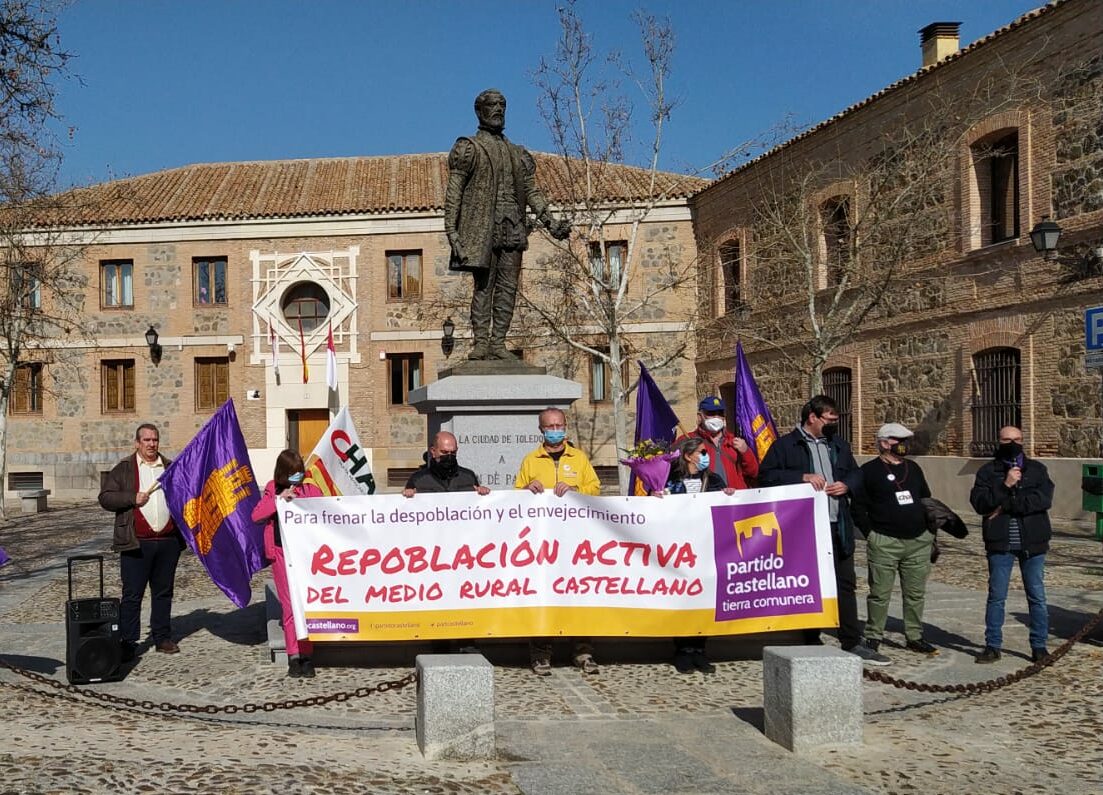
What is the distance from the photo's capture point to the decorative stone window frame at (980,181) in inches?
722

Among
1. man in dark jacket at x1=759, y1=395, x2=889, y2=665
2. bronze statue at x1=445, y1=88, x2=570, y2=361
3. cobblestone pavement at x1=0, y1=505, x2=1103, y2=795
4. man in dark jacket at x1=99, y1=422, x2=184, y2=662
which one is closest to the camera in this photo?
cobblestone pavement at x1=0, y1=505, x2=1103, y2=795

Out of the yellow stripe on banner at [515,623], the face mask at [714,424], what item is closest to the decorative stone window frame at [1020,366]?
the face mask at [714,424]

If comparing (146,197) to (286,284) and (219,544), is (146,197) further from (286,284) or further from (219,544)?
(219,544)

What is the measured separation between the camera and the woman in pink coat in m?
7.36

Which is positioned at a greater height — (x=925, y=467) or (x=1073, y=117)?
(x=1073, y=117)

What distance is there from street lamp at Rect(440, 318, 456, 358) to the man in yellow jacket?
20.4 metres

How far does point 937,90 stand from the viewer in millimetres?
20250

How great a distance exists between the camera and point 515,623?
7.16 meters

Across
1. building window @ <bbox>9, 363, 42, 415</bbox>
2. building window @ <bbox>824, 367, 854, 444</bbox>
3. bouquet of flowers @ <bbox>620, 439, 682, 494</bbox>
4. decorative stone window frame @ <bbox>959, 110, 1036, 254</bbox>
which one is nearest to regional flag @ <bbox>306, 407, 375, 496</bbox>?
bouquet of flowers @ <bbox>620, 439, 682, 494</bbox>

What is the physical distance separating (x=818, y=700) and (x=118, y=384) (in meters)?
27.7

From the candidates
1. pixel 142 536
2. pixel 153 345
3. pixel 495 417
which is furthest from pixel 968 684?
pixel 153 345

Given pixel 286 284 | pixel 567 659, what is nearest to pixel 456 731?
pixel 567 659

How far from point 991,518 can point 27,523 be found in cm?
2009

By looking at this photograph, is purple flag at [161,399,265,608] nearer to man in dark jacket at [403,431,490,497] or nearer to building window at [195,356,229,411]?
man in dark jacket at [403,431,490,497]
